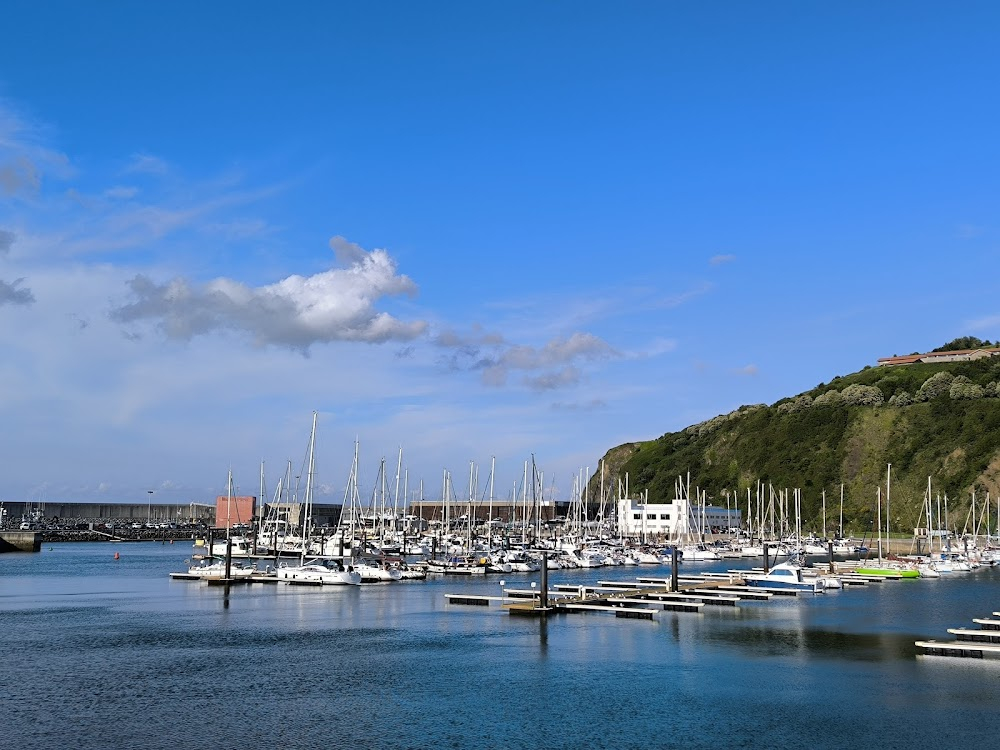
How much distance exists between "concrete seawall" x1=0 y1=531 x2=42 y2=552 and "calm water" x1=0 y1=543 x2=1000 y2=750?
3996 inches

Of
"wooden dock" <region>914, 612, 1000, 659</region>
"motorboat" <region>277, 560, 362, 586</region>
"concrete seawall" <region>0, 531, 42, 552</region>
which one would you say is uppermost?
"wooden dock" <region>914, 612, 1000, 659</region>

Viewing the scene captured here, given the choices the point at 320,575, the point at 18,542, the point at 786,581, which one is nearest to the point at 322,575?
the point at 320,575

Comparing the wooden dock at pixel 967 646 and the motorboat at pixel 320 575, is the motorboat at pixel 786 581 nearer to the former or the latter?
the wooden dock at pixel 967 646

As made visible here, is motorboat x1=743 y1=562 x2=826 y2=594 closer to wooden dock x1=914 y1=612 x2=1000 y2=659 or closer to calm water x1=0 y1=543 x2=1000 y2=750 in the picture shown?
calm water x1=0 y1=543 x2=1000 y2=750

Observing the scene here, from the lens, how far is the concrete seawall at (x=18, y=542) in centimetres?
16725

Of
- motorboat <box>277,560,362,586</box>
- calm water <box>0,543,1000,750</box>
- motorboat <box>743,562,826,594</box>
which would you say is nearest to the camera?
calm water <box>0,543,1000,750</box>

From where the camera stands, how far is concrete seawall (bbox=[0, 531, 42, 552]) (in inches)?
6585

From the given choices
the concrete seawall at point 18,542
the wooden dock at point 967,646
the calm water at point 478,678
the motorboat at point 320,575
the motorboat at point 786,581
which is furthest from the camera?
the concrete seawall at point 18,542

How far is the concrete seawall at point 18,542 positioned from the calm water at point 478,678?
101496 mm

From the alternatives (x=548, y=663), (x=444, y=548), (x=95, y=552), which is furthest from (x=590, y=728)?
(x=95, y=552)

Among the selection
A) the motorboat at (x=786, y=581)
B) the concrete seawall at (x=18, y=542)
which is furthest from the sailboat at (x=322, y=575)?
the concrete seawall at (x=18, y=542)

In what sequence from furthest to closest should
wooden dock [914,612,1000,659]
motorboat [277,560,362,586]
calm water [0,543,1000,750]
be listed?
motorboat [277,560,362,586] → wooden dock [914,612,1000,659] → calm water [0,543,1000,750]

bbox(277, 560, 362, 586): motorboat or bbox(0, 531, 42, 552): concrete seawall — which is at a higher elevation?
bbox(277, 560, 362, 586): motorboat

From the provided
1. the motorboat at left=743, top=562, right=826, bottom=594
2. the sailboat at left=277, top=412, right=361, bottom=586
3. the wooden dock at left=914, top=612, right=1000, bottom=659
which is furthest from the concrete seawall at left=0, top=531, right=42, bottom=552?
the wooden dock at left=914, top=612, right=1000, bottom=659
